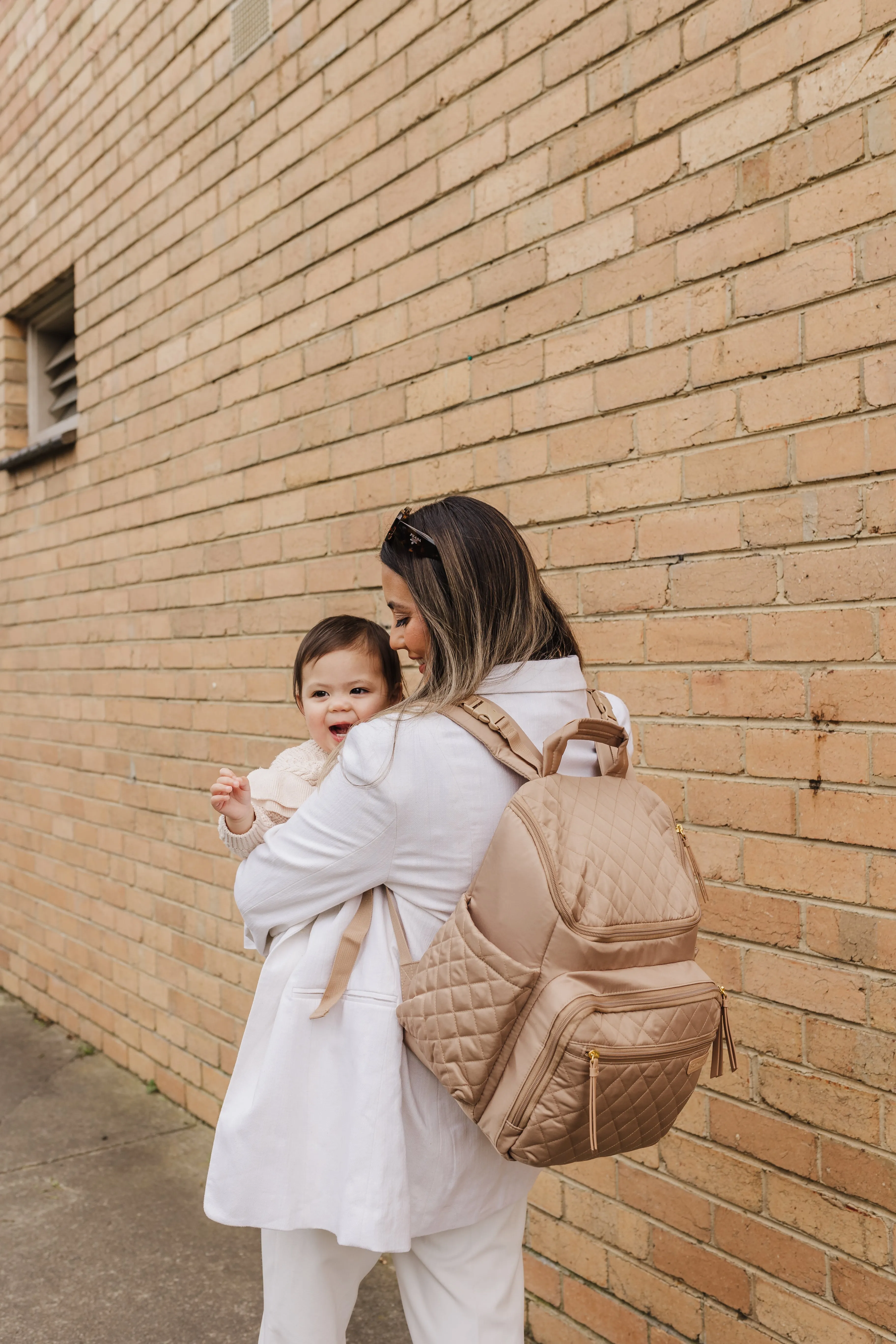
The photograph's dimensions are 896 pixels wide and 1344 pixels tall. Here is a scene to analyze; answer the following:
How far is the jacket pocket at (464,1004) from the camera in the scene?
5.15 ft

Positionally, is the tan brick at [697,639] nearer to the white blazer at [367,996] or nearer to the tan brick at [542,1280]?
the white blazer at [367,996]

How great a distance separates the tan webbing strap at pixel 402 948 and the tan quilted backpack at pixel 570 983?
0.15ft

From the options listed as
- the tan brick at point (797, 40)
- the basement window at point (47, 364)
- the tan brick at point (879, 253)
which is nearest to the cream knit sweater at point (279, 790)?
the tan brick at point (879, 253)

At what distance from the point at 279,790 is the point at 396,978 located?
1.89 feet

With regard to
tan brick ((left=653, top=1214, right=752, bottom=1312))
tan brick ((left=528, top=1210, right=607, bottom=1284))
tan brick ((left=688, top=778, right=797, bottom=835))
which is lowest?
tan brick ((left=528, top=1210, right=607, bottom=1284))

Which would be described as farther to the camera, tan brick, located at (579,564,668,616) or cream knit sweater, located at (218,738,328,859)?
tan brick, located at (579,564,668,616)

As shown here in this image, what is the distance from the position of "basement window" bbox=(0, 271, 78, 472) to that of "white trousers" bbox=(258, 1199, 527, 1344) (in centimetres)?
468

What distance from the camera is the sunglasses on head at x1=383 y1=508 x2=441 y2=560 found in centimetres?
182

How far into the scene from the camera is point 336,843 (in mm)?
1744

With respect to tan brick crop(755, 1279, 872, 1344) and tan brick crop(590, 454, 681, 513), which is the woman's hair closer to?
tan brick crop(590, 454, 681, 513)

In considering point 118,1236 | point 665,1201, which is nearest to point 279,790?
point 665,1201

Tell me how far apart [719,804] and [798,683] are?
34cm

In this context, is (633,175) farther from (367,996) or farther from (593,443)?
(367,996)

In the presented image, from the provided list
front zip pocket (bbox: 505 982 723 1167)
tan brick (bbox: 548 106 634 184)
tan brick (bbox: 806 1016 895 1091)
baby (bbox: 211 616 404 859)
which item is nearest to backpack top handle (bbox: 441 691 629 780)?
front zip pocket (bbox: 505 982 723 1167)
